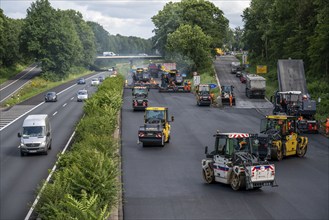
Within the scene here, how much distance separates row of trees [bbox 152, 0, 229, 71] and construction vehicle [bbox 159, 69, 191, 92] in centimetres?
1743

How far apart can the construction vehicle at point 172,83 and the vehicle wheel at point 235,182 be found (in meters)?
65.6

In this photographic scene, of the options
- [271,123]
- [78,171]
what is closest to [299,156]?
[271,123]

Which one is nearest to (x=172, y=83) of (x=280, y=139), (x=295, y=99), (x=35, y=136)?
(x=295, y=99)

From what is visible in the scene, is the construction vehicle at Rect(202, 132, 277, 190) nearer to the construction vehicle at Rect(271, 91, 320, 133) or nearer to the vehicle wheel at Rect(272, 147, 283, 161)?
the vehicle wheel at Rect(272, 147, 283, 161)

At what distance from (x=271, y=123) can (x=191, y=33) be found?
82.2m

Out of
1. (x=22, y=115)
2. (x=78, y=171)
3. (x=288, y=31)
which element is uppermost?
(x=288, y=31)

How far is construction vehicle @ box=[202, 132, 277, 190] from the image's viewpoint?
86.4 feet

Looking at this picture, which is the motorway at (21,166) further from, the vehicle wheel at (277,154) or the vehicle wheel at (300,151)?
the vehicle wheel at (300,151)

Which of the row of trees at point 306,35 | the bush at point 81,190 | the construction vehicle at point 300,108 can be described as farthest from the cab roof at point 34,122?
the row of trees at point 306,35

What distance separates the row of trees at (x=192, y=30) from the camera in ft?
388

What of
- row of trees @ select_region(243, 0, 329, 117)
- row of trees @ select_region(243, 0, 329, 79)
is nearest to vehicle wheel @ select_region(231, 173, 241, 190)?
row of trees @ select_region(243, 0, 329, 117)

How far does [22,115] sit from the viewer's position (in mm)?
68938

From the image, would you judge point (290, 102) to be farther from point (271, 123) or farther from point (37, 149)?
point (37, 149)

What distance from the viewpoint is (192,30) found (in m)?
120
